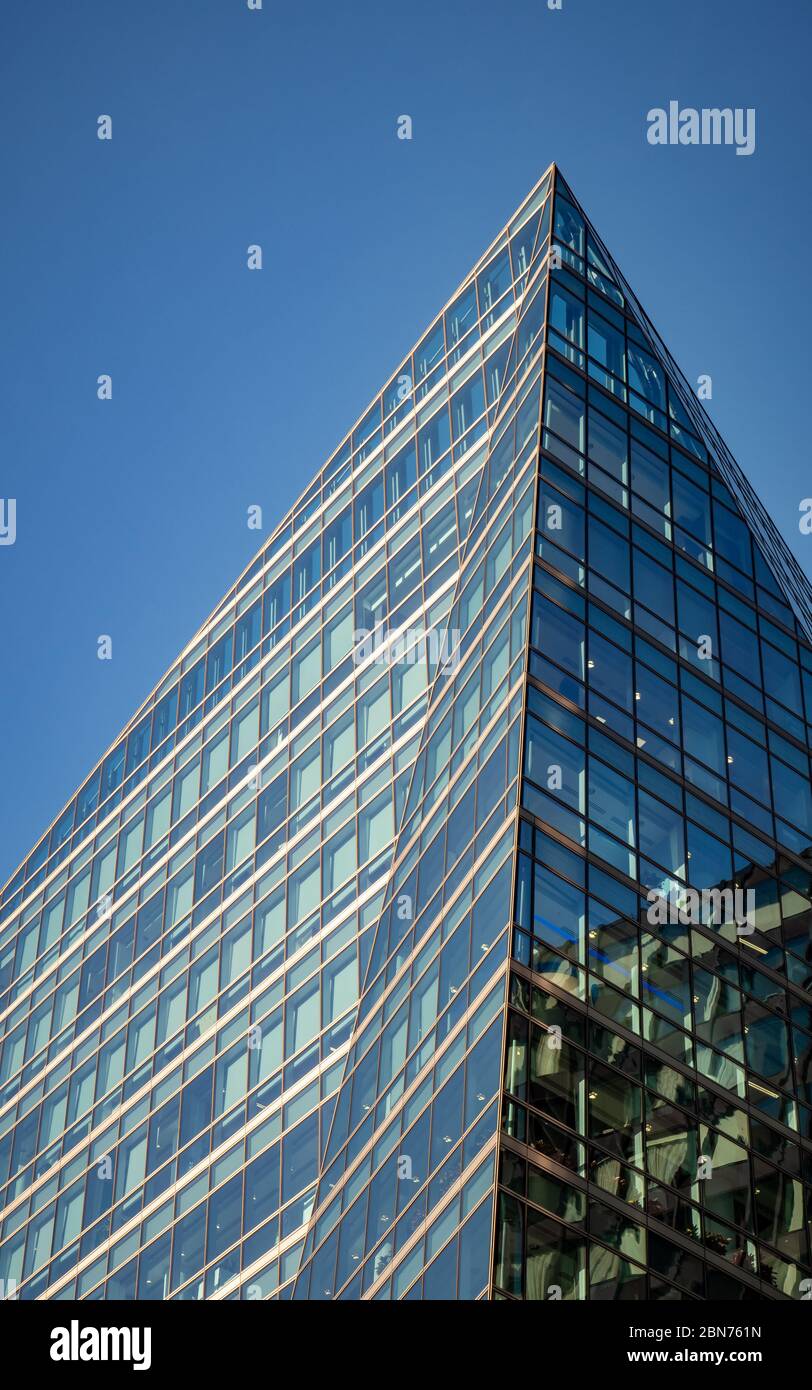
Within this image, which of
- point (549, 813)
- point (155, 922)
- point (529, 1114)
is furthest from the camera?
point (155, 922)

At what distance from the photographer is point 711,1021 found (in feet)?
109

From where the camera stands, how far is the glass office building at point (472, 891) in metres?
30.2

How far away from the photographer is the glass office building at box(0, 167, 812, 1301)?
1187 inches

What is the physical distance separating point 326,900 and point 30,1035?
81.0ft

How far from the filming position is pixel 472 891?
33.3 meters

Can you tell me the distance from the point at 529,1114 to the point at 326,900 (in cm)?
2267

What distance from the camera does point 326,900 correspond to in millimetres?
50656

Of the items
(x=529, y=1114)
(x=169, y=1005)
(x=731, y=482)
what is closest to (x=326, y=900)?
(x=169, y=1005)

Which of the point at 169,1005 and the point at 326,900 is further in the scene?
the point at 169,1005

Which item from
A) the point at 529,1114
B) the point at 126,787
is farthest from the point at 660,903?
the point at 126,787
